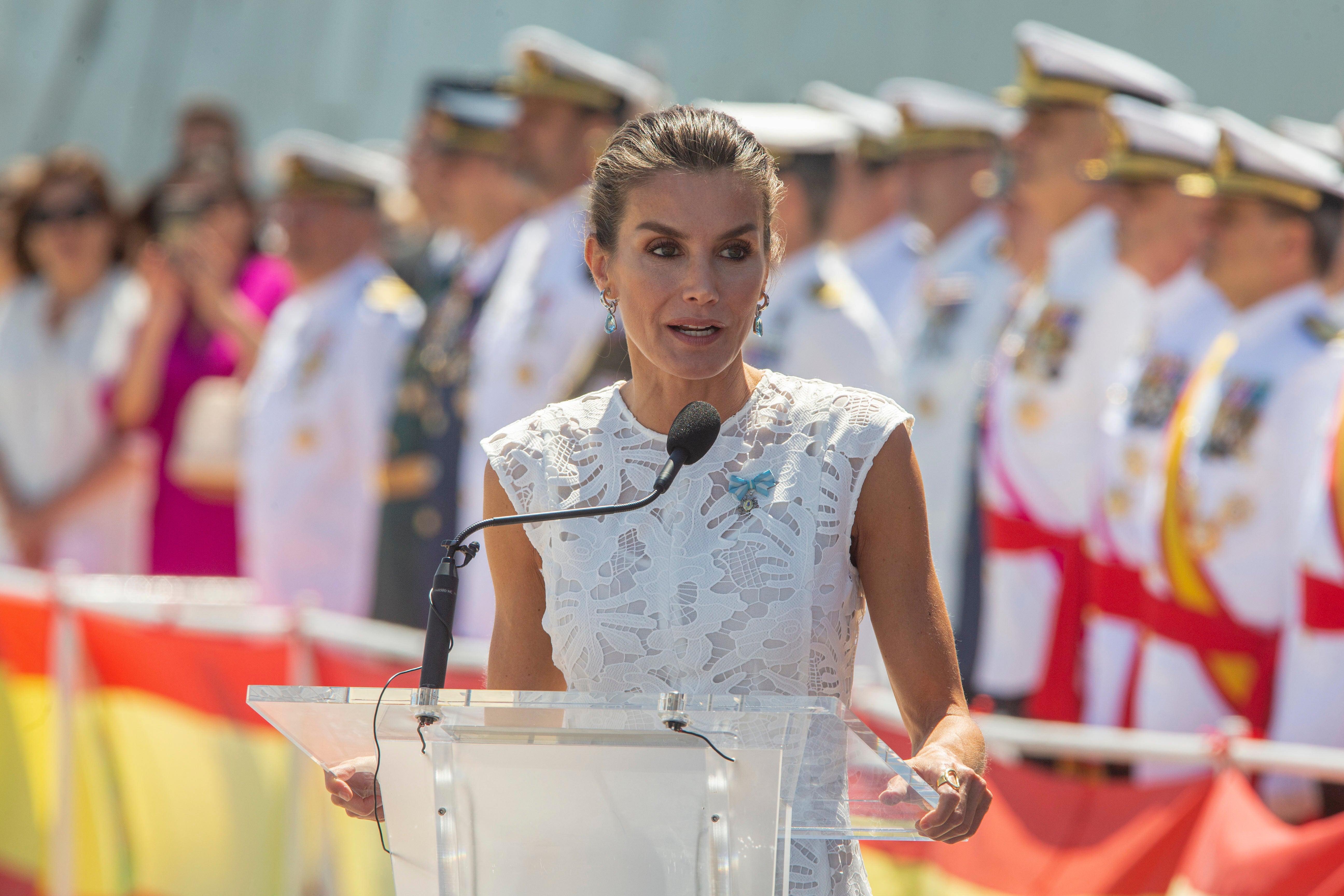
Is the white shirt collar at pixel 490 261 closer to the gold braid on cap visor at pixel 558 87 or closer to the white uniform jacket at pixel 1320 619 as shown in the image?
the gold braid on cap visor at pixel 558 87

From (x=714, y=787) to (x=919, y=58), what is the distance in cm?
691

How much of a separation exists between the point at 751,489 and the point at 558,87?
3.84 metres

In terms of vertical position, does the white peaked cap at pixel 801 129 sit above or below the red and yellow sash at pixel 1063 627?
above

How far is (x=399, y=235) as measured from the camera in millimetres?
8844

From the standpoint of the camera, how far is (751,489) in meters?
2.01

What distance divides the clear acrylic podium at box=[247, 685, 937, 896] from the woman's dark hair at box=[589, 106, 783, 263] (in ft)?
2.17

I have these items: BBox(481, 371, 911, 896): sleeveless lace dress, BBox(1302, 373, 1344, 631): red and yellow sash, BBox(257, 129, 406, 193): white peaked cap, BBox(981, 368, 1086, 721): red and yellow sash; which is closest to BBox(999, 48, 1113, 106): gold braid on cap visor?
BBox(981, 368, 1086, 721): red and yellow sash

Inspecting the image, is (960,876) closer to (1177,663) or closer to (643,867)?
(1177,663)

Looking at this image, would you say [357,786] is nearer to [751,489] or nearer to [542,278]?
[751,489]

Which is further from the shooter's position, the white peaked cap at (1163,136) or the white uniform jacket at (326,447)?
the white uniform jacket at (326,447)

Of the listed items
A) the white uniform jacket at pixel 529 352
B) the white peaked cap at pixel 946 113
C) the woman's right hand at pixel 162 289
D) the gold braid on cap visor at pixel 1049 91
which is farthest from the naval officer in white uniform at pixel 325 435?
the gold braid on cap visor at pixel 1049 91

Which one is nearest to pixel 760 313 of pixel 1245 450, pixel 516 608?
pixel 516 608

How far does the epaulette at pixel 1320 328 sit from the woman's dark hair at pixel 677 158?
2.44 meters

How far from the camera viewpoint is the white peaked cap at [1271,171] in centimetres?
424
